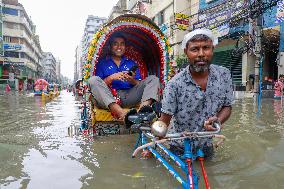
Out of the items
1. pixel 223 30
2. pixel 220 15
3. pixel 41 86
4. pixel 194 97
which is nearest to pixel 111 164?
pixel 194 97

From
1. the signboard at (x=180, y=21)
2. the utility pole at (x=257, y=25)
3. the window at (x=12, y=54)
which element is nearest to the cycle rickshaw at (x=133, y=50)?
the utility pole at (x=257, y=25)

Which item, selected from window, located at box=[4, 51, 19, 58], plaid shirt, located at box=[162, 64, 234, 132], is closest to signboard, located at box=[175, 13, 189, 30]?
plaid shirt, located at box=[162, 64, 234, 132]

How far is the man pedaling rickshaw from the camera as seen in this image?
4223mm

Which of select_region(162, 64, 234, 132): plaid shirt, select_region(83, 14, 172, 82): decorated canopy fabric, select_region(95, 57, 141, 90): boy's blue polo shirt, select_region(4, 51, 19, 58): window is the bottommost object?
select_region(162, 64, 234, 132): plaid shirt

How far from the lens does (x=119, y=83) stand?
4.78 metres

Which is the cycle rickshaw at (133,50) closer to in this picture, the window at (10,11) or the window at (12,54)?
the window at (12,54)

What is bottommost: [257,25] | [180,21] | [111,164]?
[111,164]

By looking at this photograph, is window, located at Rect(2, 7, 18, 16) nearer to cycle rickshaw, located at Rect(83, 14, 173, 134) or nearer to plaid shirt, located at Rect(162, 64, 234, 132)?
cycle rickshaw, located at Rect(83, 14, 173, 134)

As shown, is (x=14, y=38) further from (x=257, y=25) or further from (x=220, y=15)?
(x=257, y=25)

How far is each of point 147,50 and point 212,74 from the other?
2.69 metres

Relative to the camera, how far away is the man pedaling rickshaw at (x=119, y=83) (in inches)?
166

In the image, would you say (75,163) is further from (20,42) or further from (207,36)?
(20,42)

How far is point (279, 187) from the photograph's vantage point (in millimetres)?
2639

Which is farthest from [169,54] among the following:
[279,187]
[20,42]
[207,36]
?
[20,42]
